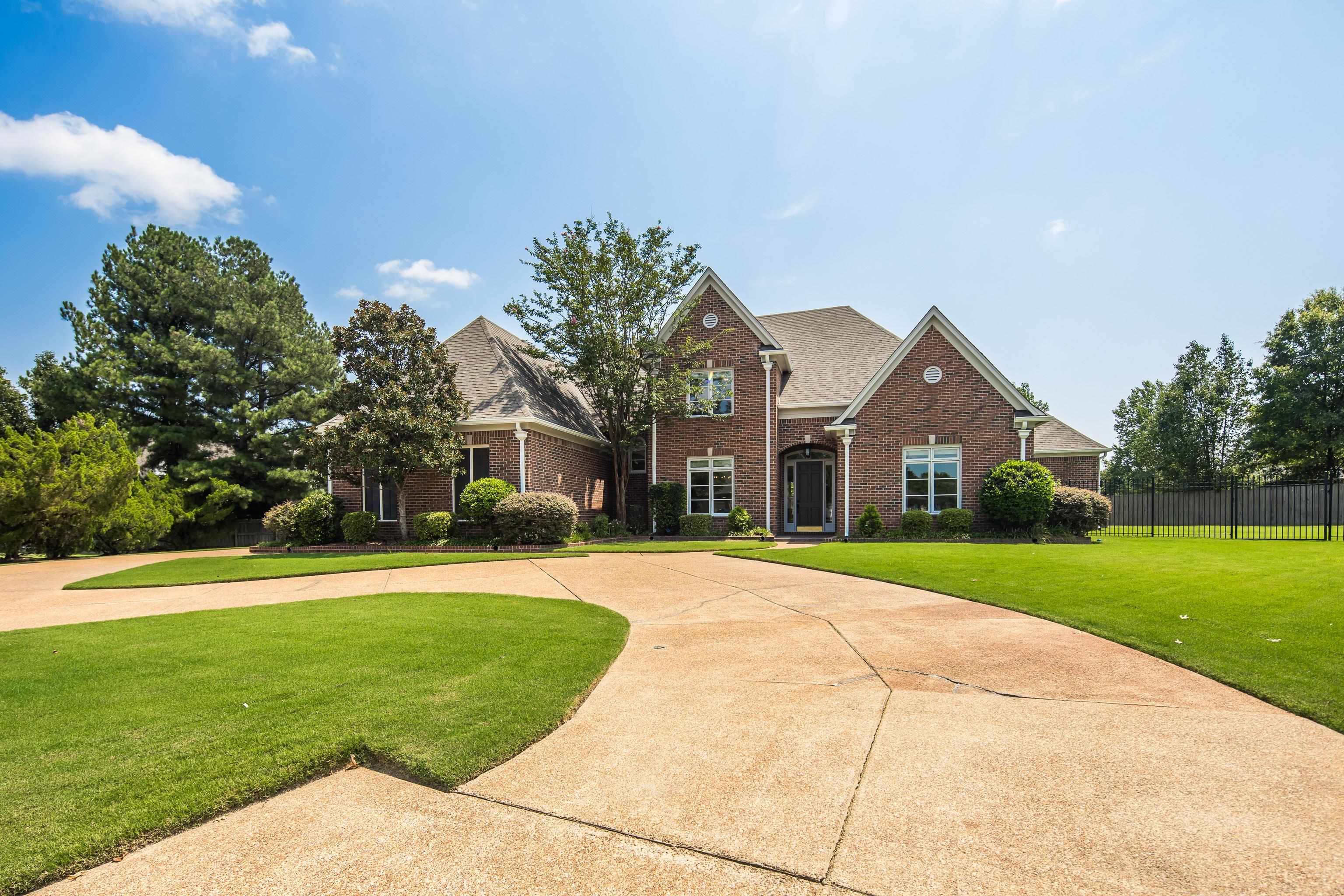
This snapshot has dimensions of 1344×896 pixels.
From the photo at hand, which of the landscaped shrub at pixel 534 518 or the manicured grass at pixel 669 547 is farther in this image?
the landscaped shrub at pixel 534 518

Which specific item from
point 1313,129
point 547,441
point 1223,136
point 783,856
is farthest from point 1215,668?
point 547,441

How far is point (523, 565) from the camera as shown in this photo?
11.5 meters

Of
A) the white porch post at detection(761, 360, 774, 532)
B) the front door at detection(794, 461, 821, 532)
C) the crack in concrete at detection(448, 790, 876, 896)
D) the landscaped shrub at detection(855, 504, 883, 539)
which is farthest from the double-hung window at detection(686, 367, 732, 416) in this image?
the crack in concrete at detection(448, 790, 876, 896)

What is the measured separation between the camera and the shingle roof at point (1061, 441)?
20609 mm

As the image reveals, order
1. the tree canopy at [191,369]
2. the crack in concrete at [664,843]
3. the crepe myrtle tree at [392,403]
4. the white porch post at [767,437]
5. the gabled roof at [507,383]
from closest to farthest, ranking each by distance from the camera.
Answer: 1. the crack in concrete at [664,843]
2. the crepe myrtle tree at [392,403]
3. the gabled roof at [507,383]
4. the white porch post at [767,437]
5. the tree canopy at [191,369]

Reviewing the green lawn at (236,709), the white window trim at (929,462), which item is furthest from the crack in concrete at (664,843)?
the white window trim at (929,462)

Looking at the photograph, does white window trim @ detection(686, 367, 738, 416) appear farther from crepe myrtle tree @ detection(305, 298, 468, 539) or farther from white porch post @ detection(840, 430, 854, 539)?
crepe myrtle tree @ detection(305, 298, 468, 539)

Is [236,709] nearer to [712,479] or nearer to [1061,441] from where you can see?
[712,479]

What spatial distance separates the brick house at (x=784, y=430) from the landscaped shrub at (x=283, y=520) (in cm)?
155

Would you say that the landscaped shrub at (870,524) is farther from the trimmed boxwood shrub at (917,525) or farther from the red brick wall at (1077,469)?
the red brick wall at (1077,469)

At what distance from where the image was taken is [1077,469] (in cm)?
2095

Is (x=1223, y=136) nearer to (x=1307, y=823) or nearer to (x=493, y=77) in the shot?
(x=1307, y=823)

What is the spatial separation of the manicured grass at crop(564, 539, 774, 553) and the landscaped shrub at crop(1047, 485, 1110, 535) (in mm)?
7605

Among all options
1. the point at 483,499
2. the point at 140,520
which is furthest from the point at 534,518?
the point at 140,520
